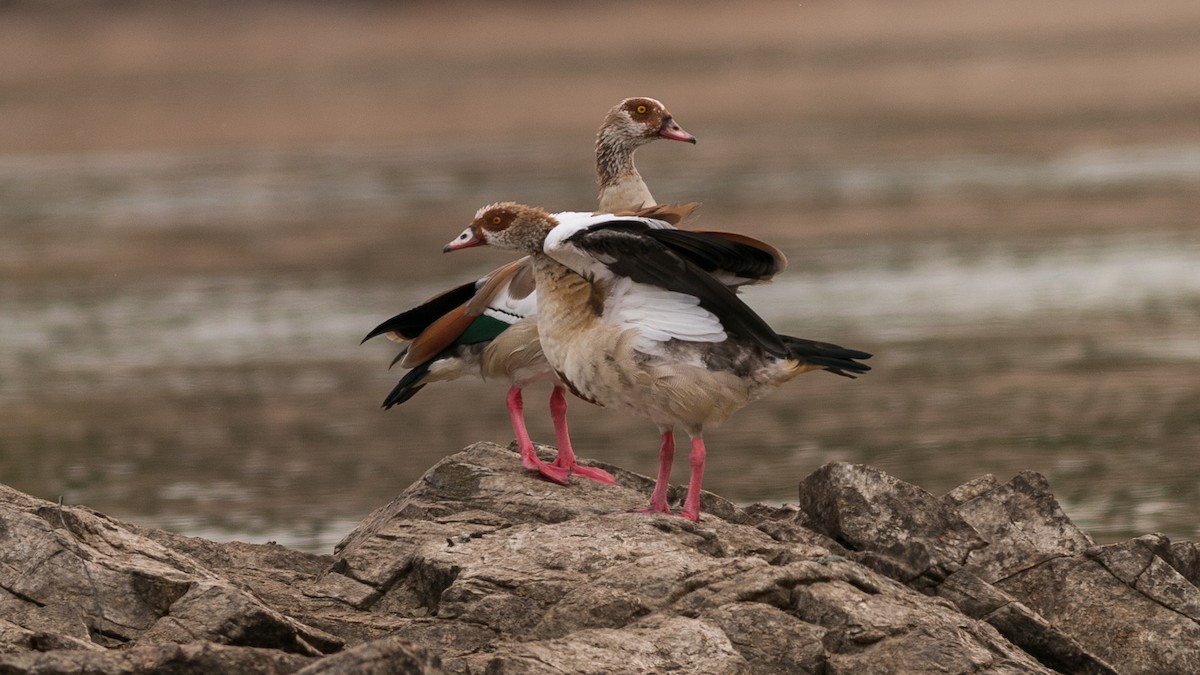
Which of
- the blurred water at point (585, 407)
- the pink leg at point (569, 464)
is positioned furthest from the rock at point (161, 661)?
the blurred water at point (585, 407)

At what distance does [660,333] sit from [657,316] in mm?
86

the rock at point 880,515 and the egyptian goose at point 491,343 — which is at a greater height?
the egyptian goose at point 491,343

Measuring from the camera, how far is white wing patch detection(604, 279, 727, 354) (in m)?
7.99

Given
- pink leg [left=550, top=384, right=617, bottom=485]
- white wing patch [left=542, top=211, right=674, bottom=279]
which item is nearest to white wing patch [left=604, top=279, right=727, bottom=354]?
white wing patch [left=542, top=211, right=674, bottom=279]

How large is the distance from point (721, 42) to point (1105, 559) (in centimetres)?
4652

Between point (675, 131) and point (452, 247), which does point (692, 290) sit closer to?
point (452, 247)

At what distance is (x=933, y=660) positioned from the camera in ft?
22.3

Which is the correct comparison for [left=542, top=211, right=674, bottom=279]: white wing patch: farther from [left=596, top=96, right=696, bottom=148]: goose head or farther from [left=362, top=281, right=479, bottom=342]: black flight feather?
[left=596, top=96, right=696, bottom=148]: goose head

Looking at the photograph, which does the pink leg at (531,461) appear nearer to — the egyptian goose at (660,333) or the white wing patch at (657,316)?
the egyptian goose at (660,333)

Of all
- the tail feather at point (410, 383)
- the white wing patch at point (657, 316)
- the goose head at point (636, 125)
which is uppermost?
the goose head at point (636, 125)

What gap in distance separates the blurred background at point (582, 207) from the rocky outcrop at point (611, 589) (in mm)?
2188

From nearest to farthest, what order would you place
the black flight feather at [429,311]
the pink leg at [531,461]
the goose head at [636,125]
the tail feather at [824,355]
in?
the tail feather at [824,355] < the pink leg at [531,461] < the black flight feather at [429,311] < the goose head at [636,125]

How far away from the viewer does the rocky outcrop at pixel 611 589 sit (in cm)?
665

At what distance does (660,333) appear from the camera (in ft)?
26.2
